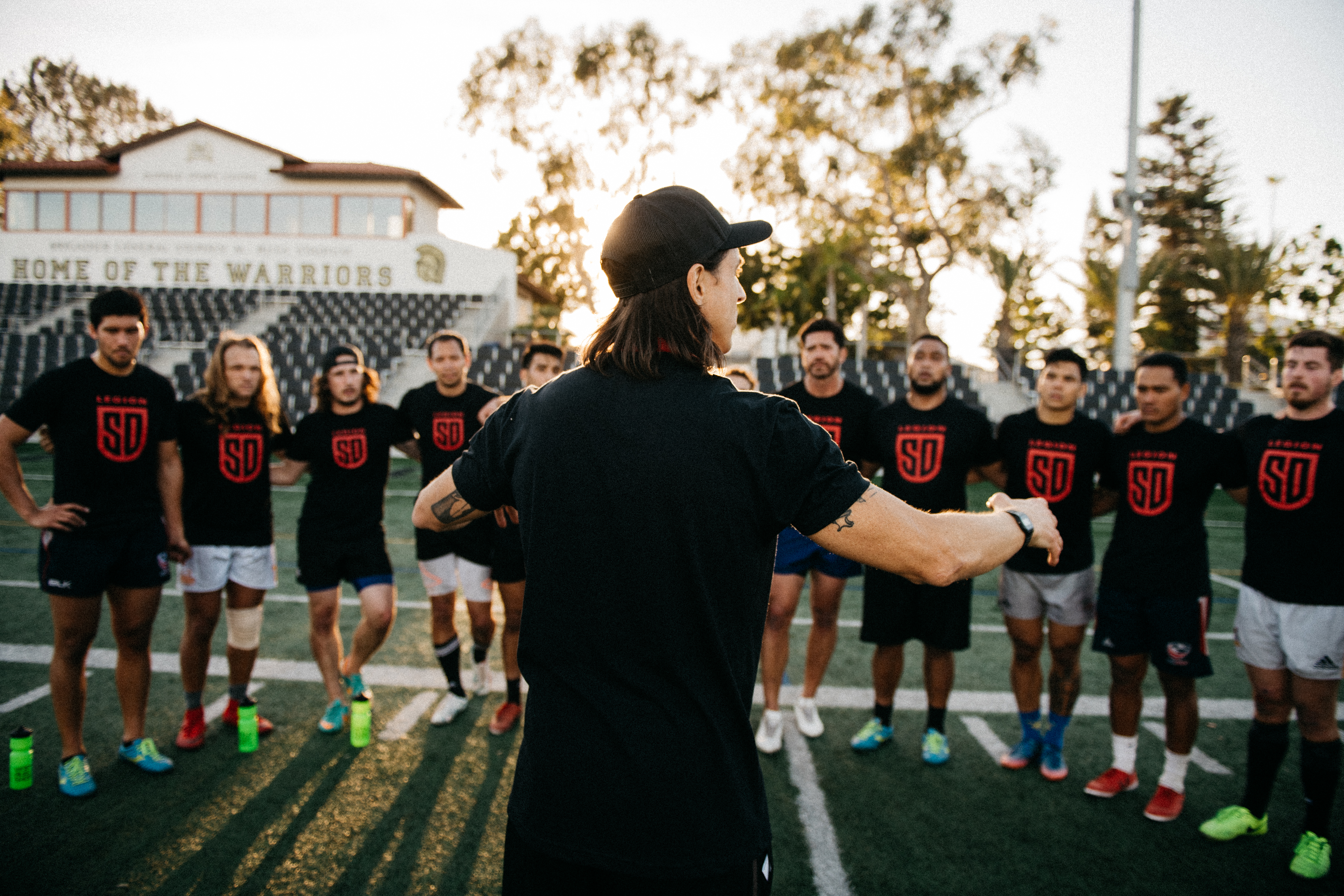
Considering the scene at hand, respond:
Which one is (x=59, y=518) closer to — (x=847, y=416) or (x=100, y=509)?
(x=100, y=509)

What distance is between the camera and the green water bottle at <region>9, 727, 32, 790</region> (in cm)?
327

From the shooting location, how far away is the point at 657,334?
1277mm

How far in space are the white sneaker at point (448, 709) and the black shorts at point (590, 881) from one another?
3.11 m

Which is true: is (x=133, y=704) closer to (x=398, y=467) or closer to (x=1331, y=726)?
(x=1331, y=726)

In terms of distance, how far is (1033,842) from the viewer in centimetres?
322

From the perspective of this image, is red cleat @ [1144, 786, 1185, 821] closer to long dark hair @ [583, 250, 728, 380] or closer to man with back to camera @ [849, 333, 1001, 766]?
man with back to camera @ [849, 333, 1001, 766]

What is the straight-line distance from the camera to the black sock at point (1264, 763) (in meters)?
3.26

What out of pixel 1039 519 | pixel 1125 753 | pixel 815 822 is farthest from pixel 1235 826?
pixel 1039 519

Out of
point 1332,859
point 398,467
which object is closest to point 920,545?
point 1332,859

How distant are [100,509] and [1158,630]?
4.95m

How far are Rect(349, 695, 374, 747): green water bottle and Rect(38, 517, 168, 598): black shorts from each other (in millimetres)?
1120

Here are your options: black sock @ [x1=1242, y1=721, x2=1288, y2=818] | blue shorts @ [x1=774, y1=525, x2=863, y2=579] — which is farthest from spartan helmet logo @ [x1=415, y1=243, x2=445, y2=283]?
black sock @ [x1=1242, y1=721, x2=1288, y2=818]

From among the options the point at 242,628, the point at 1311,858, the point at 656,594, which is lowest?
the point at 1311,858

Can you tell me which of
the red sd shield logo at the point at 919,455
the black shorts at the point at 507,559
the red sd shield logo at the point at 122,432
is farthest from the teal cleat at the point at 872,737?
the red sd shield logo at the point at 122,432
